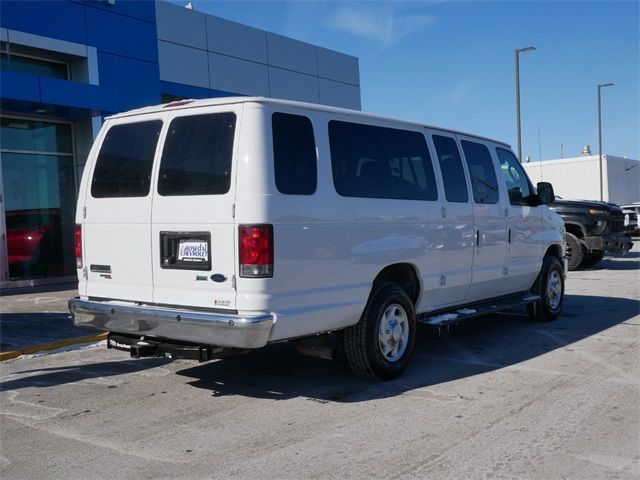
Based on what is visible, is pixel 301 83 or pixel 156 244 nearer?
pixel 156 244

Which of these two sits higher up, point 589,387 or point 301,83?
point 301,83

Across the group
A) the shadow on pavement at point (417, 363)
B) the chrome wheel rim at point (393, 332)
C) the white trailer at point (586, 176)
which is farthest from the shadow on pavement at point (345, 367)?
the white trailer at point (586, 176)

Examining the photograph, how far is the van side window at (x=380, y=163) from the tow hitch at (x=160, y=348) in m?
1.65

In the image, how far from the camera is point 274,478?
3775 mm

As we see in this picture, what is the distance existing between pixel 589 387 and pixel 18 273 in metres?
11.0

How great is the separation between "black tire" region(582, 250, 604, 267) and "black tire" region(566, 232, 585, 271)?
707 mm

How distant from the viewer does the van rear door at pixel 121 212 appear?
530 cm

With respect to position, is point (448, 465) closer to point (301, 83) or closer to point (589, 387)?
point (589, 387)

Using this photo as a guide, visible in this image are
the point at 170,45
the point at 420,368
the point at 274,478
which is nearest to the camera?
the point at 274,478

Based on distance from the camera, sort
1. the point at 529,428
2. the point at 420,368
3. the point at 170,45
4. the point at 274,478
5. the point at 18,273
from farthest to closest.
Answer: the point at 170,45, the point at 18,273, the point at 420,368, the point at 529,428, the point at 274,478

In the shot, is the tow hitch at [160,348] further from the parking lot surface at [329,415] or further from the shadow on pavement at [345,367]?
the shadow on pavement at [345,367]

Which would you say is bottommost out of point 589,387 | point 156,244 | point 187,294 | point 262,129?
point 589,387

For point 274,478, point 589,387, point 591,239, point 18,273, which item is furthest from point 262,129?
point 591,239

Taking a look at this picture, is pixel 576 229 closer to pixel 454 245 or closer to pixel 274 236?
Result: pixel 454 245
